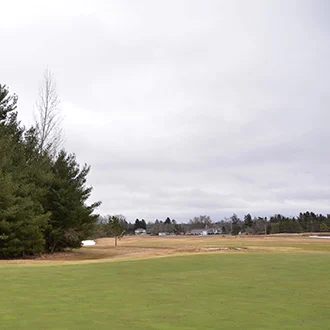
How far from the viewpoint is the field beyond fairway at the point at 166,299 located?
30.0 feet

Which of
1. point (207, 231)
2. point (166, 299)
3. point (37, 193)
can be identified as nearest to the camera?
point (166, 299)

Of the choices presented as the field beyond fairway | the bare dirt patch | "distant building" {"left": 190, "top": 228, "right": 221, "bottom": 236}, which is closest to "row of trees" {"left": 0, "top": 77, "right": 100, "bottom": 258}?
the bare dirt patch

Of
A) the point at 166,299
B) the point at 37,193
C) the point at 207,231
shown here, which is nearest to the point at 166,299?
the point at 166,299

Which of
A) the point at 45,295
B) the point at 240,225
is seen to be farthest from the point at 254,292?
the point at 240,225

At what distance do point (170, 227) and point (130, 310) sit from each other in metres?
180

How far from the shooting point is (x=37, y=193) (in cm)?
4028

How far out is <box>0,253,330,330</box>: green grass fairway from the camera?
359 inches

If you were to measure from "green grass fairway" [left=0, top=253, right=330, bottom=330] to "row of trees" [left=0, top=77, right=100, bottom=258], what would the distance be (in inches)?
687

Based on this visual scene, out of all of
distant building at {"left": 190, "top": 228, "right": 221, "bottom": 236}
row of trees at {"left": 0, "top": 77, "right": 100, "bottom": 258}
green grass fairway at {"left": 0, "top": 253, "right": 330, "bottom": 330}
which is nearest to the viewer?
green grass fairway at {"left": 0, "top": 253, "right": 330, "bottom": 330}

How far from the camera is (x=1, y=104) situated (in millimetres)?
42875

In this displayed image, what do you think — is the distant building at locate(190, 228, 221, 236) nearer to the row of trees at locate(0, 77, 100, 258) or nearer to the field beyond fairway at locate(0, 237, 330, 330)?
the row of trees at locate(0, 77, 100, 258)

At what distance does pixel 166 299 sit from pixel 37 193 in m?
30.5

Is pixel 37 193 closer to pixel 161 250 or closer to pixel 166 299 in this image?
pixel 161 250

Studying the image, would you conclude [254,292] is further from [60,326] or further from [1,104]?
[1,104]
